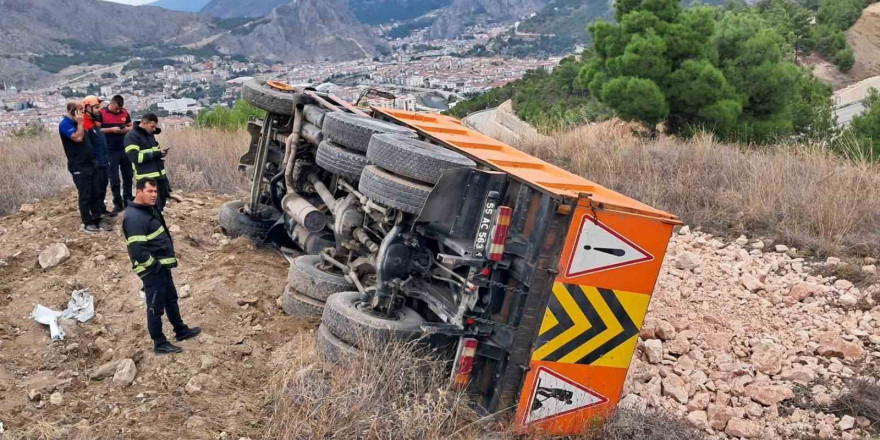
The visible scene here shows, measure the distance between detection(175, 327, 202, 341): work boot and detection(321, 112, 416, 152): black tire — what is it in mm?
1683

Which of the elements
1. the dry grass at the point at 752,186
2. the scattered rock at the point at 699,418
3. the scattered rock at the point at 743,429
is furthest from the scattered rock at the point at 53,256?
the dry grass at the point at 752,186

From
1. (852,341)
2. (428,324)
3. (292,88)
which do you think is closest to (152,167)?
(292,88)

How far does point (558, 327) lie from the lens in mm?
4012

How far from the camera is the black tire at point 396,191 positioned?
4.32 m

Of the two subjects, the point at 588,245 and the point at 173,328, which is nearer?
the point at 588,245

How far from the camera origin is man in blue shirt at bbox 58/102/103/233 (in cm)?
701

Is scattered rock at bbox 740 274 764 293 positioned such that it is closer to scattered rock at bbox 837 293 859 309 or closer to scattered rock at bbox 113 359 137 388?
scattered rock at bbox 837 293 859 309

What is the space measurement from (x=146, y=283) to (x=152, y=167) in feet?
7.00

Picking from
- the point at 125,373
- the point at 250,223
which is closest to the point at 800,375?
the point at 125,373

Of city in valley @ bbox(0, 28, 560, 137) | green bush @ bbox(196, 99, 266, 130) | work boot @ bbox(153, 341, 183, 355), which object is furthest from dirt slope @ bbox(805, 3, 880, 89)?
work boot @ bbox(153, 341, 183, 355)

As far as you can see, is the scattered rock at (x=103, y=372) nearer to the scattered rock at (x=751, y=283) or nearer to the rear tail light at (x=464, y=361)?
the rear tail light at (x=464, y=361)

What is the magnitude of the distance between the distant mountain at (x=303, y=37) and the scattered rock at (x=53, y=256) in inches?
1990

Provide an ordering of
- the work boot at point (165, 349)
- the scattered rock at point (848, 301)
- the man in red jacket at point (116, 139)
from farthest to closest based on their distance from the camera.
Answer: the man in red jacket at point (116, 139) → the scattered rock at point (848, 301) → the work boot at point (165, 349)

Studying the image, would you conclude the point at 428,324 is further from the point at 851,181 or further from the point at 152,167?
the point at 851,181
